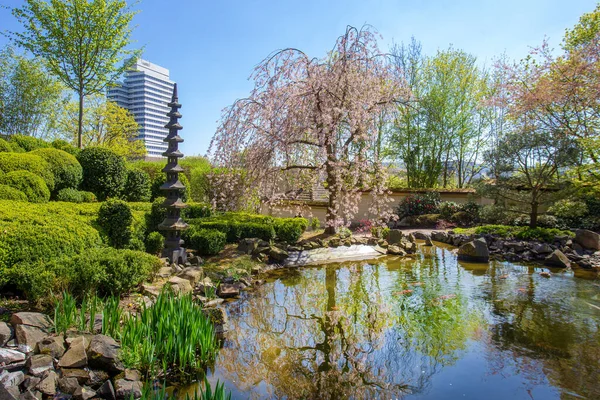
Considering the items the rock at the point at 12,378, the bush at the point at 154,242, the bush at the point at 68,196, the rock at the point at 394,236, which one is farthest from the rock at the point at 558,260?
the bush at the point at 68,196

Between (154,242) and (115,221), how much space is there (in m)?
0.95

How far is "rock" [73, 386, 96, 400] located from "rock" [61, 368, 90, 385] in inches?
5.4

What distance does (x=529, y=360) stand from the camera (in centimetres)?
388

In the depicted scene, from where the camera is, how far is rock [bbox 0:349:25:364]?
314 cm

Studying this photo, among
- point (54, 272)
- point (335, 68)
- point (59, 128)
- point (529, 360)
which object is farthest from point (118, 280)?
point (59, 128)

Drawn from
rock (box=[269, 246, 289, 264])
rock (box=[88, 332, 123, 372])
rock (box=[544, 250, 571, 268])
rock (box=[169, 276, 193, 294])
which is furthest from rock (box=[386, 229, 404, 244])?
rock (box=[88, 332, 123, 372])

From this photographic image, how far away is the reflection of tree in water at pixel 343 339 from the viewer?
347 cm

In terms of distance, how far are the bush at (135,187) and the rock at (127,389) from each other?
9031 mm

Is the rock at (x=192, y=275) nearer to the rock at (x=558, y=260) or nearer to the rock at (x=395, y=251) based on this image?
the rock at (x=395, y=251)

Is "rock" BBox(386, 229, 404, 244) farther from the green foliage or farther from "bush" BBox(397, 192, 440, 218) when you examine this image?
the green foliage

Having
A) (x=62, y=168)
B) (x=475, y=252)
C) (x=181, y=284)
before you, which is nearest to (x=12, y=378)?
(x=181, y=284)

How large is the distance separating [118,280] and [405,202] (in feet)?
40.4

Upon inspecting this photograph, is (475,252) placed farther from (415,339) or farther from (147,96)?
(147,96)

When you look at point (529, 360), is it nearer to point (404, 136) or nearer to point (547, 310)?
point (547, 310)
